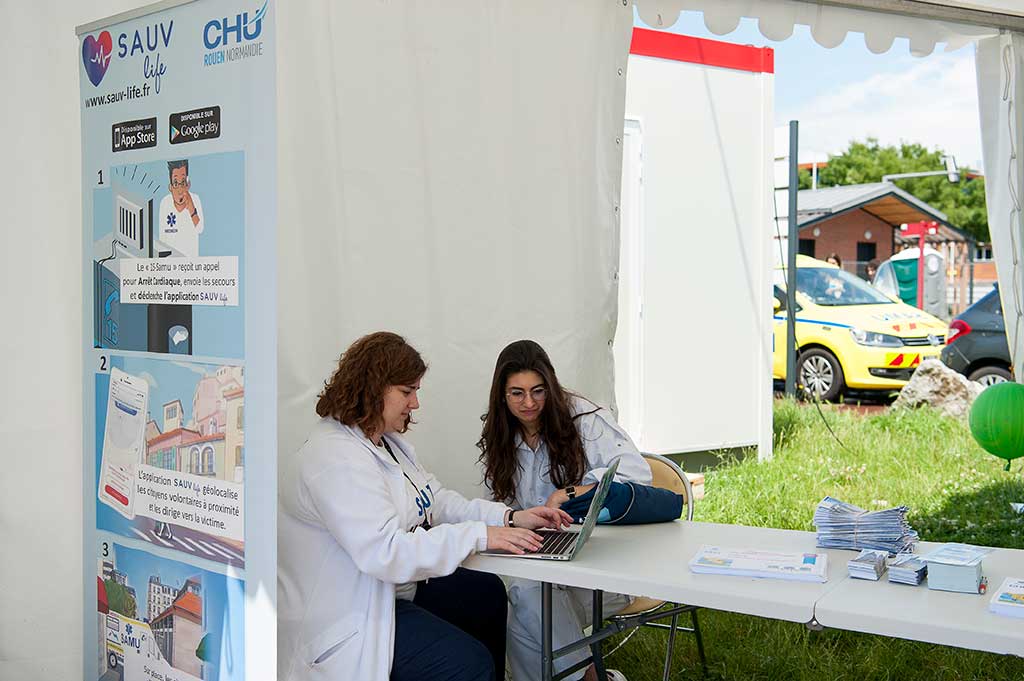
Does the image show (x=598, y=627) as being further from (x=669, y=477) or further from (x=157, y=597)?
(x=157, y=597)

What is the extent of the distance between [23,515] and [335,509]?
4.02ft

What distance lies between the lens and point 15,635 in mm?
3553

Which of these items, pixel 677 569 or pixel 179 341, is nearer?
pixel 677 569

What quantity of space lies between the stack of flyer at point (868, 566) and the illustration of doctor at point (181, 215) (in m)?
1.86

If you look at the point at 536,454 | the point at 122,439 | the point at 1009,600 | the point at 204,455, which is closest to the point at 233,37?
the point at 204,455

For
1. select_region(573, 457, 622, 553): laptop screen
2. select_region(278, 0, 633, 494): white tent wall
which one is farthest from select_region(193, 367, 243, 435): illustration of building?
select_region(278, 0, 633, 494): white tent wall

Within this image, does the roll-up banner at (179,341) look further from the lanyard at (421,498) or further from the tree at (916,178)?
the tree at (916,178)

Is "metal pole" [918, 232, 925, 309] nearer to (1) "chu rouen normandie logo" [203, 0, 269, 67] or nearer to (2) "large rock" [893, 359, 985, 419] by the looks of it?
(2) "large rock" [893, 359, 985, 419]

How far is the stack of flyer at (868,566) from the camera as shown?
279 centimetres

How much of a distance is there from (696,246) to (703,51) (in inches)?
51.8

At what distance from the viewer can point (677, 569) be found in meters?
2.94

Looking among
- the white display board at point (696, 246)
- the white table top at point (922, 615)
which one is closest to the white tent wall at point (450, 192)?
the white table top at point (922, 615)

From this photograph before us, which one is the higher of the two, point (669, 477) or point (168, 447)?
point (168, 447)

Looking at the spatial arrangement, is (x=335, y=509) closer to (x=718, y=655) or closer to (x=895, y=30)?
(x=718, y=655)
